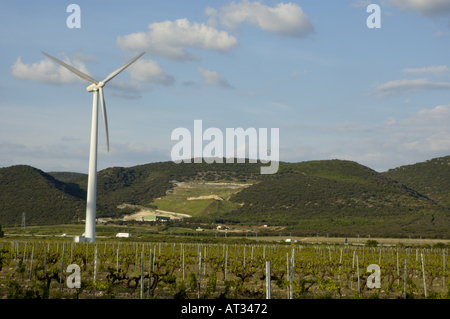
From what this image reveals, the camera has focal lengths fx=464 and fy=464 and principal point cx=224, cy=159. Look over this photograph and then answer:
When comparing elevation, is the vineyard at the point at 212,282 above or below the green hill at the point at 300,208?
below

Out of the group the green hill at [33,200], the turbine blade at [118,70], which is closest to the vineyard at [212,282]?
the turbine blade at [118,70]

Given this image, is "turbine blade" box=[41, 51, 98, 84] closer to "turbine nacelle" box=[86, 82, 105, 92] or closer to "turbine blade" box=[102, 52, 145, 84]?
"turbine nacelle" box=[86, 82, 105, 92]

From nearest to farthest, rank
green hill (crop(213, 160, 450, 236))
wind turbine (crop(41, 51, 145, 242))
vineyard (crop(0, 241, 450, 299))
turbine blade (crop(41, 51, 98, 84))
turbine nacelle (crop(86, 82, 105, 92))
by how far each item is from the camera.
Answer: vineyard (crop(0, 241, 450, 299)), turbine blade (crop(41, 51, 98, 84)), wind turbine (crop(41, 51, 145, 242)), turbine nacelle (crop(86, 82, 105, 92)), green hill (crop(213, 160, 450, 236))

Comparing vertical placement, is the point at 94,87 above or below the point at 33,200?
above

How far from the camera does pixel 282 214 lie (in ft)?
563

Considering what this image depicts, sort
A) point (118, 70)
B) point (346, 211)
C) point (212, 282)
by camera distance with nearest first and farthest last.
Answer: point (212, 282), point (118, 70), point (346, 211)

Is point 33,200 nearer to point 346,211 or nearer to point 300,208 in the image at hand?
point 300,208

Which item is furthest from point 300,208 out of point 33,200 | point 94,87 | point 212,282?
point 212,282

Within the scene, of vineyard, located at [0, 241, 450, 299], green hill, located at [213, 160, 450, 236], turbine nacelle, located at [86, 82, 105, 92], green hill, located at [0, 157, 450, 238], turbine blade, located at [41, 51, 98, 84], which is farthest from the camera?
green hill, located at [0, 157, 450, 238]

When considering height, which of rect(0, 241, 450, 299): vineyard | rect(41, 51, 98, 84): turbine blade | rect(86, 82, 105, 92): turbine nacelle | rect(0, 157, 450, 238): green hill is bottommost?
rect(0, 241, 450, 299): vineyard

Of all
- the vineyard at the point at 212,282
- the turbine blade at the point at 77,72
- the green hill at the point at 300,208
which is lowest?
the vineyard at the point at 212,282

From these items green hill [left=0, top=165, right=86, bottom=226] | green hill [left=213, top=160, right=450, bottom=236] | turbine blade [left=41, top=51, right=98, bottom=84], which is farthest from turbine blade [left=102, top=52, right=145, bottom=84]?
green hill [left=0, top=165, right=86, bottom=226]

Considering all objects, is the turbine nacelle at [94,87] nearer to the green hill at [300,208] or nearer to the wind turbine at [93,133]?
the wind turbine at [93,133]
